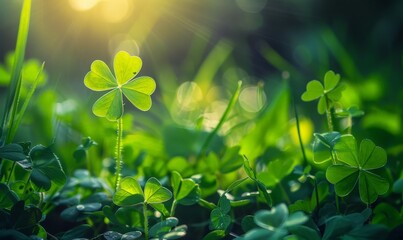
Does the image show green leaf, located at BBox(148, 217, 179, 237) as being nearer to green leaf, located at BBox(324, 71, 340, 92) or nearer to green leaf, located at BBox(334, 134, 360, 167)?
green leaf, located at BBox(334, 134, 360, 167)

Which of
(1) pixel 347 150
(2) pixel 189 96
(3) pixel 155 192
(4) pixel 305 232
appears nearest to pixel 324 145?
(1) pixel 347 150

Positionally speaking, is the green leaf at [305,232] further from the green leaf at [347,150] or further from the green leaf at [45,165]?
the green leaf at [45,165]

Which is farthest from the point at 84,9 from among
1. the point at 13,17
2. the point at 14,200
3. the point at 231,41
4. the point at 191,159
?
the point at 14,200

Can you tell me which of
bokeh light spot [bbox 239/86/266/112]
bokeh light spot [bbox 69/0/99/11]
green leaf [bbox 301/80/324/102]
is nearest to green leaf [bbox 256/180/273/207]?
green leaf [bbox 301/80/324/102]

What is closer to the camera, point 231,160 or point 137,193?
point 137,193

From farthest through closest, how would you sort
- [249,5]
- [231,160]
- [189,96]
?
[249,5] < [189,96] < [231,160]

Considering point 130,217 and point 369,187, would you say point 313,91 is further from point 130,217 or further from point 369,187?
point 130,217

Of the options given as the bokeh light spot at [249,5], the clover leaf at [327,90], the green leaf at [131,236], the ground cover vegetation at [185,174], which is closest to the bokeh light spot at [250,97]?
the ground cover vegetation at [185,174]
